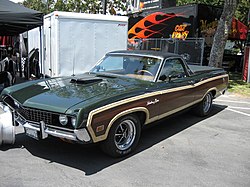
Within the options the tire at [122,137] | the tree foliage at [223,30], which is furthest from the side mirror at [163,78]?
the tree foliage at [223,30]

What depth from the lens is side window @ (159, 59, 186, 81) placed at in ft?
17.4

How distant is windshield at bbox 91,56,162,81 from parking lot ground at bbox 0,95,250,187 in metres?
1.17

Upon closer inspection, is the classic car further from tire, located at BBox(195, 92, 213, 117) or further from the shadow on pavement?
tire, located at BBox(195, 92, 213, 117)

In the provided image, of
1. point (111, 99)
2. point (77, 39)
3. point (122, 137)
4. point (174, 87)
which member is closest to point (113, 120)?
point (111, 99)

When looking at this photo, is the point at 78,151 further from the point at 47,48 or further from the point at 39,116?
the point at 47,48

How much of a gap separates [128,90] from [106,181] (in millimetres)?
1415

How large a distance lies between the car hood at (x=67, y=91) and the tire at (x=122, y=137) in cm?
44

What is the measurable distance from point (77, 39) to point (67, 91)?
5695 millimetres

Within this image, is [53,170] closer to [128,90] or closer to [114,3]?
[128,90]

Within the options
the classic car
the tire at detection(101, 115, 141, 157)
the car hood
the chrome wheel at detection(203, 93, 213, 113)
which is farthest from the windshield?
the chrome wheel at detection(203, 93, 213, 113)

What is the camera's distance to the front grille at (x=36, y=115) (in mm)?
3832

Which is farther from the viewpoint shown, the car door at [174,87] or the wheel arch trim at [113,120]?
the car door at [174,87]

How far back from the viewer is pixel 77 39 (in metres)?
9.66

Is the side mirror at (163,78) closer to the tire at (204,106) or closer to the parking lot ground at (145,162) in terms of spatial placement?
the parking lot ground at (145,162)
